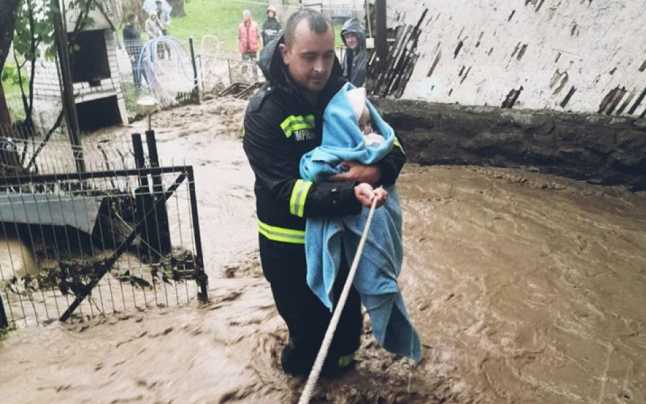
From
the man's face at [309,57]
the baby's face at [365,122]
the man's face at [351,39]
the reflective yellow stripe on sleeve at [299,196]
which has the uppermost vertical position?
the man's face at [309,57]

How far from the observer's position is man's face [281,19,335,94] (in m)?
2.27

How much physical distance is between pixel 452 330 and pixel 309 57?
2.08m

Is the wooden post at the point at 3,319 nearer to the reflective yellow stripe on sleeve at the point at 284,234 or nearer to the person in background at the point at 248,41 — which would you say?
the reflective yellow stripe on sleeve at the point at 284,234

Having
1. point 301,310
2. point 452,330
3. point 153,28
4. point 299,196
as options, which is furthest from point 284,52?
point 153,28

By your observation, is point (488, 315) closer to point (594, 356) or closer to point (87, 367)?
point (594, 356)

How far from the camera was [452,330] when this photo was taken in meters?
3.50

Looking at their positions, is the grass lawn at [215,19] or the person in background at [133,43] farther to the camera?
the grass lawn at [215,19]

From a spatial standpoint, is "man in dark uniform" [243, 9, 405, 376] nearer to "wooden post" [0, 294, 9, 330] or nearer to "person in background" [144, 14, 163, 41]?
"wooden post" [0, 294, 9, 330]

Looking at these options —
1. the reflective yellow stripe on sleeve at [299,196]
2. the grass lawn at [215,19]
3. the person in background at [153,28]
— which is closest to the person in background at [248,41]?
the person in background at [153,28]

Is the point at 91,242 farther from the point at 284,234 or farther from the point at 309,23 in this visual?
the point at 309,23

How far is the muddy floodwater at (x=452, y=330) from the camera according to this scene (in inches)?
118

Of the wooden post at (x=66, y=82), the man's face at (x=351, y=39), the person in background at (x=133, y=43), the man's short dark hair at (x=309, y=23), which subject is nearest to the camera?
the man's short dark hair at (x=309, y=23)

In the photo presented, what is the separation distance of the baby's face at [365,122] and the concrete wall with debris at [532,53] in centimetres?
A: 402

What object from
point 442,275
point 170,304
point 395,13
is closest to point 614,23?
point 395,13
